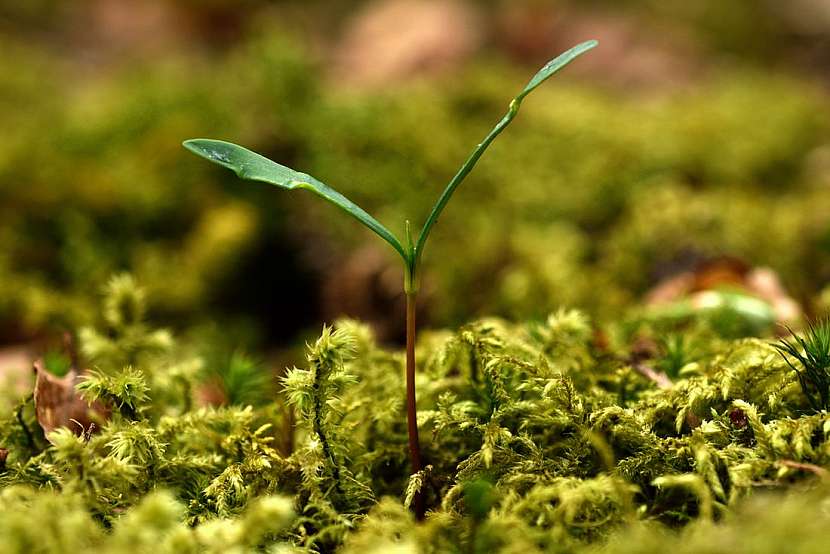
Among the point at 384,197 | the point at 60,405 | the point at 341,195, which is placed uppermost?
the point at 384,197

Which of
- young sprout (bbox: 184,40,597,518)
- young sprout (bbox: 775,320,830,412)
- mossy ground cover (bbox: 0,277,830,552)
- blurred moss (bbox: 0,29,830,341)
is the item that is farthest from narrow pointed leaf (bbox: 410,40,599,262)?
blurred moss (bbox: 0,29,830,341)

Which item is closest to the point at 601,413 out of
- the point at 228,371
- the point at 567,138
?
the point at 228,371

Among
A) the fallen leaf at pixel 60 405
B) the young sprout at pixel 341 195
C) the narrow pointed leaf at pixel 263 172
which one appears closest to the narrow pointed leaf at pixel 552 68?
the young sprout at pixel 341 195

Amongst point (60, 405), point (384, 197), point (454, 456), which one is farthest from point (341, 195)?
point (384, 197)

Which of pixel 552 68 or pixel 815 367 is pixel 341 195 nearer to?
pixel 552 68

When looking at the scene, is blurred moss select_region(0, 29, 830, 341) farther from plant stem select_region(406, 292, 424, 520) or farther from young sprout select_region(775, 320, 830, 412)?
plant stem select_region(406, 292, 424, 520)

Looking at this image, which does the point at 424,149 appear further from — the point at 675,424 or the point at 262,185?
the point at 675,424
